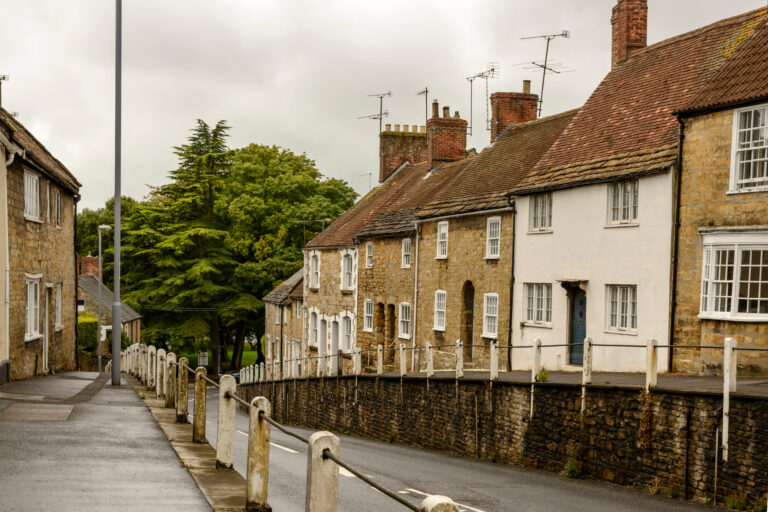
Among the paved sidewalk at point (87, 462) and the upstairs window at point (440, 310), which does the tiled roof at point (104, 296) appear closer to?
the upstairs window at point (440, 310)

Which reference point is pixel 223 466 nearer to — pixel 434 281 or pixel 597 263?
pixel 597 263

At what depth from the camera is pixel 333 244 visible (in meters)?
46.1

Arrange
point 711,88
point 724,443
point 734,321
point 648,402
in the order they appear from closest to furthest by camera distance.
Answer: point 724,443
point 648,402
point 734,321
point 711,88

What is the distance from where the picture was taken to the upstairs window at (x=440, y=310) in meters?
33.2

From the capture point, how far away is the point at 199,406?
436 inches

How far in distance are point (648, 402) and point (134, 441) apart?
30.8ft

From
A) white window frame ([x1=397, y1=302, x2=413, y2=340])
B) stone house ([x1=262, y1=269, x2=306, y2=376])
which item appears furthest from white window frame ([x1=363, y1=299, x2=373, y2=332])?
stone house ([x1=262, y1=269, x2=306, y2=376])

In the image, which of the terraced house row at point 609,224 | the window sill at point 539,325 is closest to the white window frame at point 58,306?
the terraced house row at point 609,224

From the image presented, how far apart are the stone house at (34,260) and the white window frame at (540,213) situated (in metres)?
14.9

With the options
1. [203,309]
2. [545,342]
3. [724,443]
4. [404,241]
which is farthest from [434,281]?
[203,309]

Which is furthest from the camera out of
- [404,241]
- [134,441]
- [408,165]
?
[408,165]

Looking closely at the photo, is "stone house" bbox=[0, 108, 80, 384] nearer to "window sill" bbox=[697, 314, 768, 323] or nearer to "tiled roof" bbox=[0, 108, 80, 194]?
"tiled roof" bbox=[0, 108, 80, 194]

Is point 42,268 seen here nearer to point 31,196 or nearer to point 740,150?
point 31,196

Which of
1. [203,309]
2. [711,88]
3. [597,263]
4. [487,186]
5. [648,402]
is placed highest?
[711,88]
